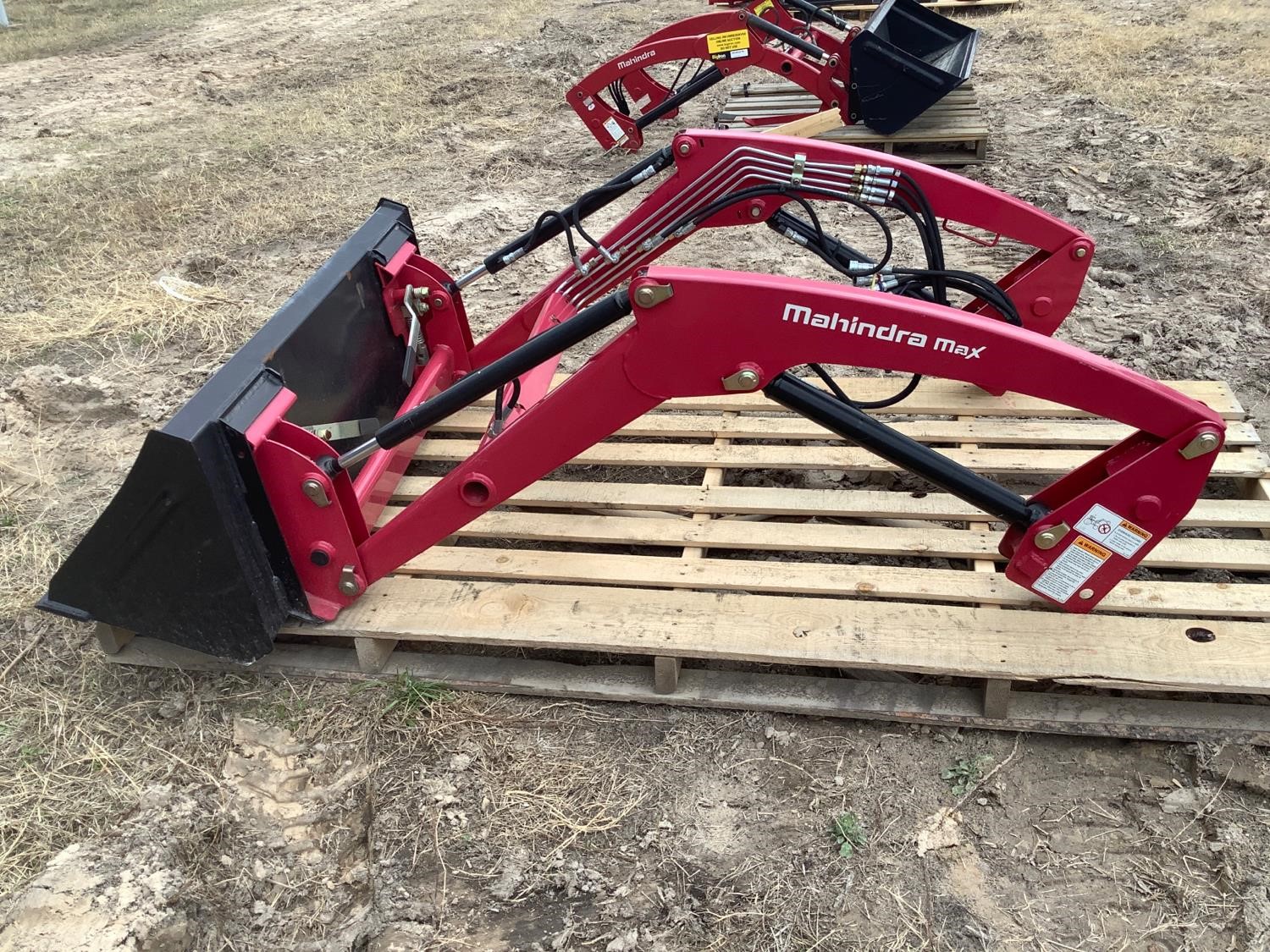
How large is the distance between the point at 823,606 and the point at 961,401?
52.1 inches

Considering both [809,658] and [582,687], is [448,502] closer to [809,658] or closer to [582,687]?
[582,687]

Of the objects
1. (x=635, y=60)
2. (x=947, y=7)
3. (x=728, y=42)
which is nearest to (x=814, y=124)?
(x=728, y=42)

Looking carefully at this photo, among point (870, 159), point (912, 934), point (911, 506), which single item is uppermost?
point (870, 159)

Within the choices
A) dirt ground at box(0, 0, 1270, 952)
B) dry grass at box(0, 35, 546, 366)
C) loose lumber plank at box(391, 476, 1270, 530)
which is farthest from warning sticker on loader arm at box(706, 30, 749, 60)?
loose lumber plank at box(391, 476, 1270, 530)

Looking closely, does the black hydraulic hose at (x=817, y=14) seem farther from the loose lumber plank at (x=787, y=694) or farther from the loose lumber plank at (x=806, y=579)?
the loose lumber plank at (x=787, y=694)

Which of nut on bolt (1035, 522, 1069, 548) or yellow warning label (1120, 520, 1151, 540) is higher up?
yellow warning label (1120, 520, 1151, 540)

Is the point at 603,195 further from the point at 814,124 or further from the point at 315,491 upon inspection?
the point at 814,124

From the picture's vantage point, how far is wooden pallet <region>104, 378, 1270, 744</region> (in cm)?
250

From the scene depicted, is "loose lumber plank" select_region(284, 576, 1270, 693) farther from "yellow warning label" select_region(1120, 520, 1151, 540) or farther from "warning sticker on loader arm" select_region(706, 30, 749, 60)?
"warning sticker on loader arm" select_region(706, 30, 749, 60)

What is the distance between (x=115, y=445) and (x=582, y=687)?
273 centimetres

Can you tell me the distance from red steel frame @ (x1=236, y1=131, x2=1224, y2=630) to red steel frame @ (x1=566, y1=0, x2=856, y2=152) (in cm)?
382

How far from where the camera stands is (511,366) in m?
2.35

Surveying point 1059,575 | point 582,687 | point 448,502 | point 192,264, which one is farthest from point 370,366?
point 192,264

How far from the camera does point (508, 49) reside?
32.4 ft
